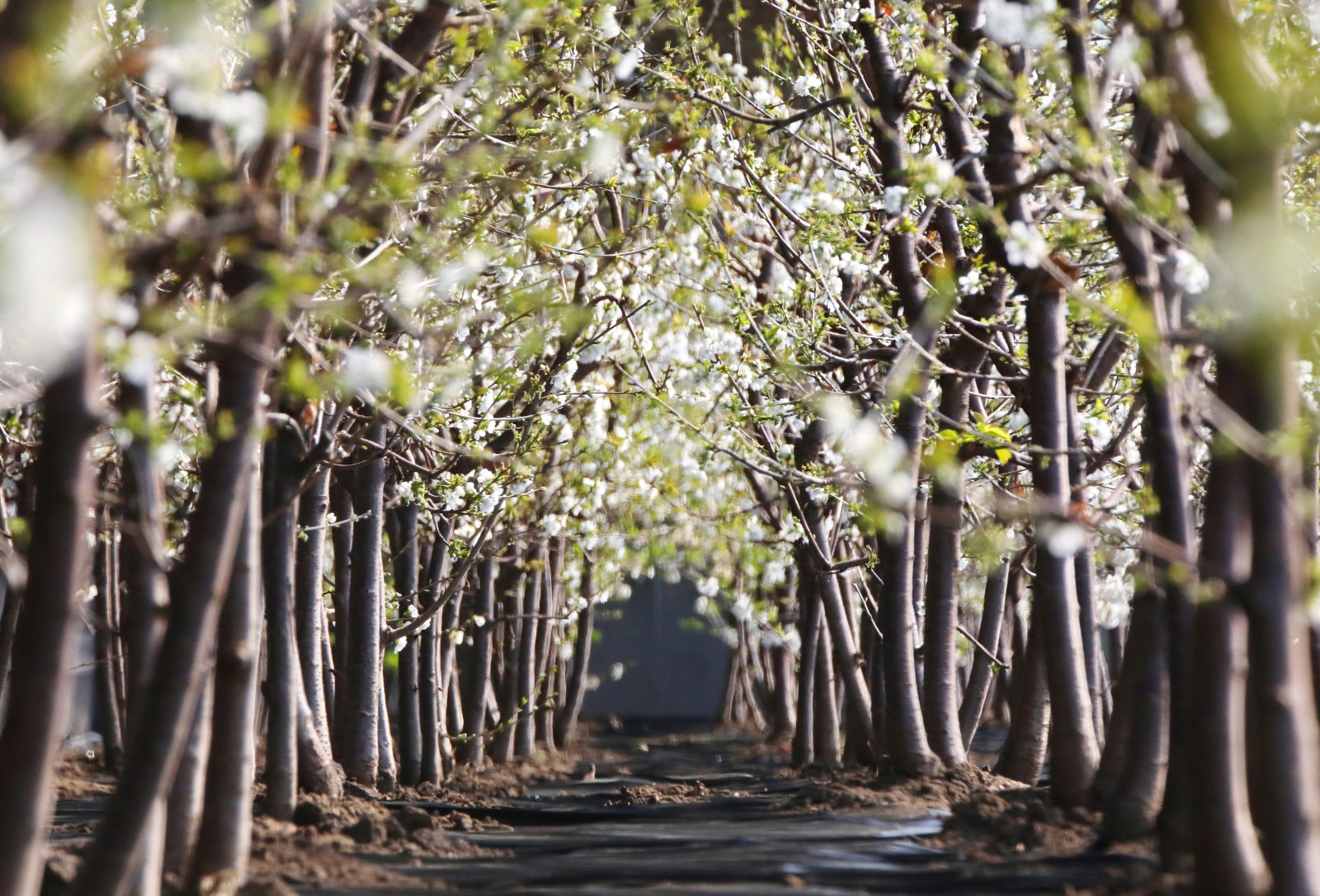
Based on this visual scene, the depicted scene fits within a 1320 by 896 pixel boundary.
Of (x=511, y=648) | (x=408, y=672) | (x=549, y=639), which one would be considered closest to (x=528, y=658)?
(x=511, y=648)

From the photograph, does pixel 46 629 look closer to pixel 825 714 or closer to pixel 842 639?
pixel 842 639

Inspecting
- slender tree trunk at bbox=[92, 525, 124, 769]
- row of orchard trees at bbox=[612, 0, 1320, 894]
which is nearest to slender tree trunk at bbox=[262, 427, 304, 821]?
row of orchard trees at bbox=[612, 0, 1320, 894]

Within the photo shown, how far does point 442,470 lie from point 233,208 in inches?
195

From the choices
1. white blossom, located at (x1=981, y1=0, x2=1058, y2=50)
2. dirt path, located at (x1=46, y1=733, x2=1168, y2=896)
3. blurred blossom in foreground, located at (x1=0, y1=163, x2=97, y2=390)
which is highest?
white blossom, located at (x1=981, y1=0, x2=1058, y2=50)

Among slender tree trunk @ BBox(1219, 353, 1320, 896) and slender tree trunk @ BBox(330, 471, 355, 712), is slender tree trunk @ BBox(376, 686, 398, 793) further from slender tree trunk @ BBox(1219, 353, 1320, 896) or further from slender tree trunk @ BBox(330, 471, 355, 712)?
slender tree trunk @ BBox(1219, 353, 1320, 896)

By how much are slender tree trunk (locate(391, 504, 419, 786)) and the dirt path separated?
0.37 m

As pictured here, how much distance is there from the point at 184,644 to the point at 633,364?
8.35 m

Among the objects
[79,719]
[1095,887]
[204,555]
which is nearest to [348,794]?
[204,555]

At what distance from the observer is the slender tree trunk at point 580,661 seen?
57.0 ft

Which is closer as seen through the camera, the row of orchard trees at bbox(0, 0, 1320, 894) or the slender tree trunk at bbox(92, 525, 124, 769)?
the row of orchard trees at bbox(0, 0, 1320, 894)

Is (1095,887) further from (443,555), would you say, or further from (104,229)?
(443,555)

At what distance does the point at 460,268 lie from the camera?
4.86 metres

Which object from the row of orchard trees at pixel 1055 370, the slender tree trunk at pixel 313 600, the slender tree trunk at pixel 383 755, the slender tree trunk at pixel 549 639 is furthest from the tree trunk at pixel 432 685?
the slender tree trunk at pixel 549 639

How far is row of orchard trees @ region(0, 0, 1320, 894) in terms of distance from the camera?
3908mm
